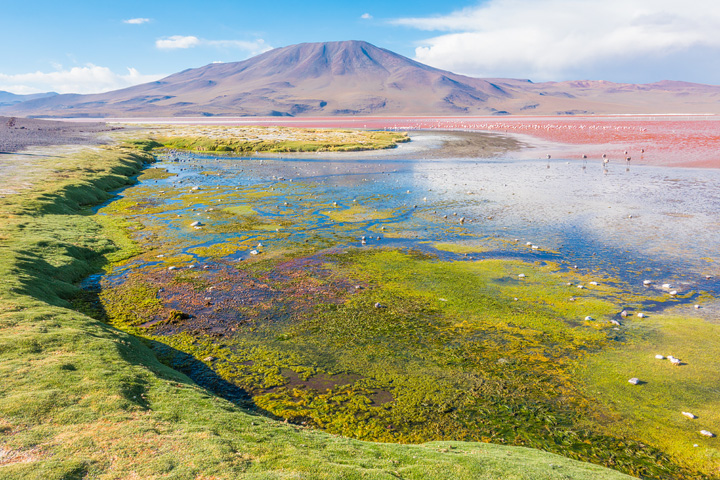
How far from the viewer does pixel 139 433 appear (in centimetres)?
799

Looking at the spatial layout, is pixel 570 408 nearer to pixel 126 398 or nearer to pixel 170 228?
pixel 126 398

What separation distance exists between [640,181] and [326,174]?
37.8 m

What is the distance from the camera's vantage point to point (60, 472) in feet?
21.8

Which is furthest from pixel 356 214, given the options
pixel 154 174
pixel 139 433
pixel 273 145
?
pixel 273 145

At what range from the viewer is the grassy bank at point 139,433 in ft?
23.6

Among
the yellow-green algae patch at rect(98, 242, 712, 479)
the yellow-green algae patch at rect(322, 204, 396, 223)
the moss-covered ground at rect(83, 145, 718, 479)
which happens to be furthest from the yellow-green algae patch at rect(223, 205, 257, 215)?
the yellow-green algae patch at rect(98, 242, 712, 479)

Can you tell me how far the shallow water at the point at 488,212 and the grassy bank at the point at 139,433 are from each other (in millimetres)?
11805

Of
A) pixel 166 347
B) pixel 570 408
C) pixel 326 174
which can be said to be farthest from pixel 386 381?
pixel 326 174

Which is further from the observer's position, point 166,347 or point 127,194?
point 127,194

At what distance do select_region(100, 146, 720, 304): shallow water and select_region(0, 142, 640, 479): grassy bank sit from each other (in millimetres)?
11805

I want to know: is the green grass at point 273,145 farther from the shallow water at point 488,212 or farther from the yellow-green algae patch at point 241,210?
the yellow-green algae patch at point 241,210

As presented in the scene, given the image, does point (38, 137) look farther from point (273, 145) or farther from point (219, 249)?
point (219, 249)

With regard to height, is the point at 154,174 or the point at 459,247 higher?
the point at 154,174

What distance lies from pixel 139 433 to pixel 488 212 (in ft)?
99.1
